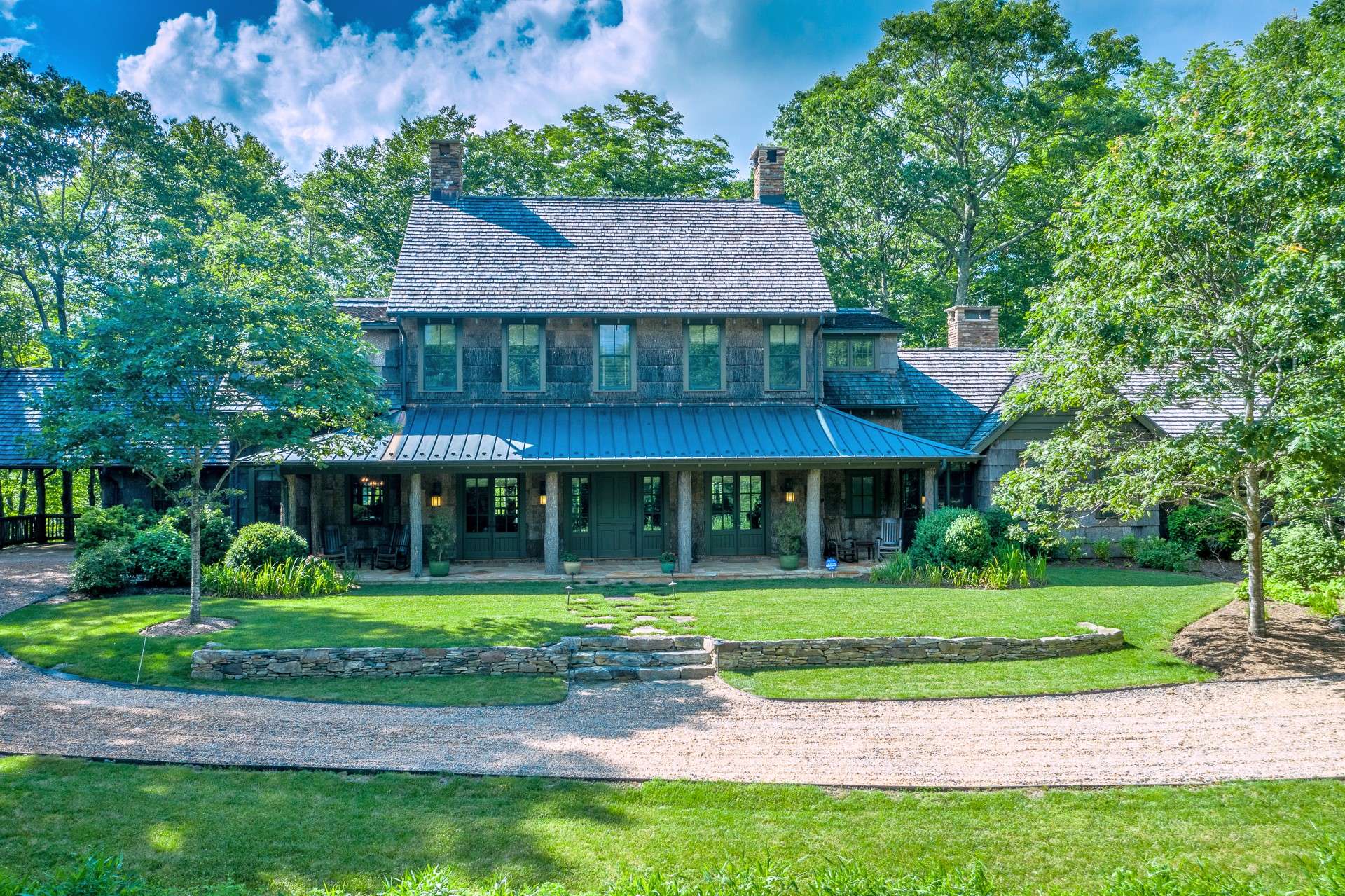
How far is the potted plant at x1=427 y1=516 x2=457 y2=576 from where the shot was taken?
60.2ft

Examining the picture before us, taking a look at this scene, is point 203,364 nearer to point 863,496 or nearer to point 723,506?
point 723,506

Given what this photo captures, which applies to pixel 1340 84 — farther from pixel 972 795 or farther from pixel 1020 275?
pixel 1020 275

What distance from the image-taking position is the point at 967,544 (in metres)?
16.8

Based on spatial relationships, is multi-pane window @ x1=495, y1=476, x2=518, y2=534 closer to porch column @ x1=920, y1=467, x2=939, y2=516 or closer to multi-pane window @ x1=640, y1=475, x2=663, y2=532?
multi-pane window @ x1=640, y1=475, x2=663, y2=532

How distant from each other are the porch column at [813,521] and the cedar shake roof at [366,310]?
11400 millimetres

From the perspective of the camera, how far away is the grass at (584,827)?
6.03 metres

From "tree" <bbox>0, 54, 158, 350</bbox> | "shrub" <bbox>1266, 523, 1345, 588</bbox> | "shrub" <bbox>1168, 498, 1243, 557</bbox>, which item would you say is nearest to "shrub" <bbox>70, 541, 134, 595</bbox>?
"tree" <bbox>0, 54, 158, 350</bbox>

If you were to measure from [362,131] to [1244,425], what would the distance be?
34891 mm

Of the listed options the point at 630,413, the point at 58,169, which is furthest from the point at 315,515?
the point at 58,169

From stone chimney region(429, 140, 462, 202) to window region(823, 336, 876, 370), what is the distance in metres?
11.6

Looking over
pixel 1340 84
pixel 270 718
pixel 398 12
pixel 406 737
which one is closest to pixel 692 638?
pixel 406 737

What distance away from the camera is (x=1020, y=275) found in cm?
3556

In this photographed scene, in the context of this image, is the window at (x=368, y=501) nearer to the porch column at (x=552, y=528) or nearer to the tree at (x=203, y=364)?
the porch column at (x=552, y=528)

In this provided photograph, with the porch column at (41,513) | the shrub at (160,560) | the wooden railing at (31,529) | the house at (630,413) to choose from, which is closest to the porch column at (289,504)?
the house at (630,413)
